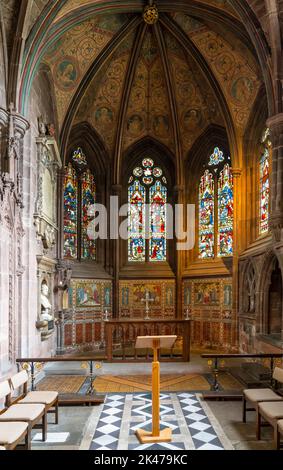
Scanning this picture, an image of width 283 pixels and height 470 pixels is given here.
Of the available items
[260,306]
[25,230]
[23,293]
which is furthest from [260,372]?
[25,230]

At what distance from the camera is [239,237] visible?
14.4 meters

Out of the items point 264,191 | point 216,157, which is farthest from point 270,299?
point 216,157

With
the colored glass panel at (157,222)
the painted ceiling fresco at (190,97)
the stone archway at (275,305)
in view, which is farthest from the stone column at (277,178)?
the colored glass panel at (157,222)

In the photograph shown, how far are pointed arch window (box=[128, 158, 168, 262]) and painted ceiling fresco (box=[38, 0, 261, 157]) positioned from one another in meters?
Answer: 1.31

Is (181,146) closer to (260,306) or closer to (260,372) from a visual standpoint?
(260,306)

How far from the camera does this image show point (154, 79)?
635 inches

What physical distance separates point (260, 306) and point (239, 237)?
2882 mm

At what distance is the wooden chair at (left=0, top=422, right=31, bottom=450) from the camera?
504cm

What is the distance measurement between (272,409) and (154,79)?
1303 centimetres

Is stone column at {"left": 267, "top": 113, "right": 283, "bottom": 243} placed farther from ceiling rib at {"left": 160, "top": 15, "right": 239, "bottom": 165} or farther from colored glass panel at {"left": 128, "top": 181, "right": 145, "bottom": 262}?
colored glass panel at {"left": 128, "top": 181, "right": 145, "bottom": 262}

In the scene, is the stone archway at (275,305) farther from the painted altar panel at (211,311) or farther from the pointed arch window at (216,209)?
the pointed arch window at (216,209)

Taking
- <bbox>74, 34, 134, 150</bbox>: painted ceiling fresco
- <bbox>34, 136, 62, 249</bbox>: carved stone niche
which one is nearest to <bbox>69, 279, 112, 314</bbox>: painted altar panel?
<bbox>34, 136, 62, 249</bbox>: carved stone niche

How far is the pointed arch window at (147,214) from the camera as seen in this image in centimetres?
1725

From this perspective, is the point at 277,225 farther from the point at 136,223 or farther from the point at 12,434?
the point at 136,223
